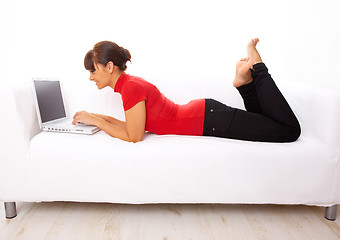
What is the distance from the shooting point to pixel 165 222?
→ 4.57 ft

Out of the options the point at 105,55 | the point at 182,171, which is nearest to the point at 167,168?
the point at 182,171

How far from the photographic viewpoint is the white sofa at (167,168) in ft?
4.46

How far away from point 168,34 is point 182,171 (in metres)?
1.24

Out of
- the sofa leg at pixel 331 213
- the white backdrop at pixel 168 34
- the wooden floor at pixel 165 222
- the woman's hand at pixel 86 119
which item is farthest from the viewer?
the white backdrop at pixel 168 34

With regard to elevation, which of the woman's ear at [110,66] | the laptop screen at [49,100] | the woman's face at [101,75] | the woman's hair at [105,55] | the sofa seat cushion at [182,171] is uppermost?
the woman's hair at [105,55]

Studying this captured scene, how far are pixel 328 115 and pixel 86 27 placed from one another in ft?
5.78

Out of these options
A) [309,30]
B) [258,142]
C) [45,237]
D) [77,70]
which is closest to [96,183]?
[45,237]

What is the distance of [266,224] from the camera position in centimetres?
139

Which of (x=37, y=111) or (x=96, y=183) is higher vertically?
(x=37, y=111)

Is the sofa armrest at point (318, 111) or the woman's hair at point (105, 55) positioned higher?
the woman's hair at point (105, 55)

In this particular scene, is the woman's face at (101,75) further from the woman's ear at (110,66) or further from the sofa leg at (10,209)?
the sofa leg at (10,209)

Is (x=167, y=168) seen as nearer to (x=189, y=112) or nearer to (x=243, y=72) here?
(x=189, y=112)

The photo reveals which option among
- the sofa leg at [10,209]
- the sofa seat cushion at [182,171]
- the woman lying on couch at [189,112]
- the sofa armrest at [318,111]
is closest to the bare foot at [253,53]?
the woman lying on couch at [189,112]

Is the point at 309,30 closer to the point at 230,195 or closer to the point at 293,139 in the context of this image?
the point at 293,139
